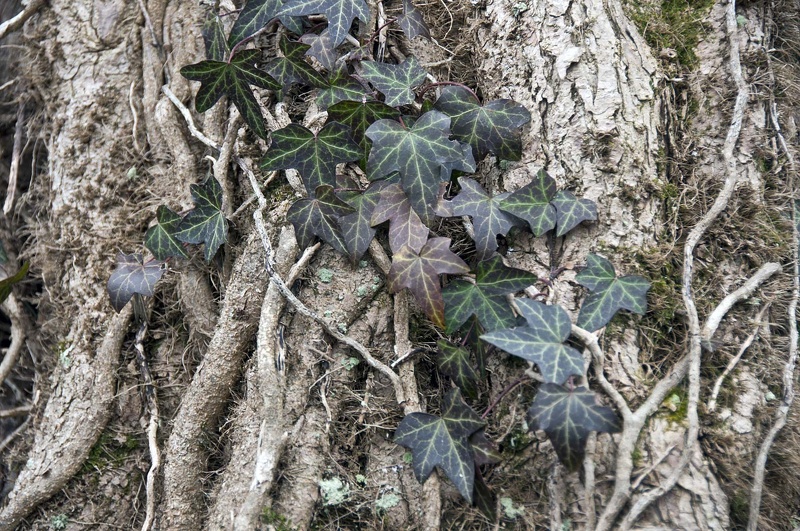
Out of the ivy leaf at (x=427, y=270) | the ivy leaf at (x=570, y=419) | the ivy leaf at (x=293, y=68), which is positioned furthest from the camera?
the ivy leaf at (x=293, y=68)

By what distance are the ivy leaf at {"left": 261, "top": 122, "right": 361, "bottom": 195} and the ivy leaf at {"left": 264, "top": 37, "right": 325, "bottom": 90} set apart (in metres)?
0.22

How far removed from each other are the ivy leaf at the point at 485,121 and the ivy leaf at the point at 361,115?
0.14m

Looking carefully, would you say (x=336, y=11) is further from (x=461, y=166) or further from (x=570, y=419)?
(x=570, y=419)

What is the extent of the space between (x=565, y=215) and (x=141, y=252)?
4.45ft

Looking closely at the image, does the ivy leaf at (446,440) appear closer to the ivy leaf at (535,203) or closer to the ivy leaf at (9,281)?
the ivy leaf at (535,203)

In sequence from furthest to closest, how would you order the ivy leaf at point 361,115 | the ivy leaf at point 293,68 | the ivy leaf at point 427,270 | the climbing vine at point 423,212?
the ivy leaf at point 293,68 → the ivy leaf at point 361,115 → the ivy leaf at point 427,270 → the climbing vine at point 423,212

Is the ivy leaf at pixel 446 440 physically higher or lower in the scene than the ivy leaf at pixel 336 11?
lower

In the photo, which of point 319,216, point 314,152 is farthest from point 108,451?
point 314,152

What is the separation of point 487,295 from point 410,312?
0.27m

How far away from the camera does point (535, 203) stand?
1446 millimetres

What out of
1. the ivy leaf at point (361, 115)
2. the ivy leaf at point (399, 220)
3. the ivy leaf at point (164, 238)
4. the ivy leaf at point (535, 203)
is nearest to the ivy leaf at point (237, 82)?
the ivy leaf at point (361, 115)

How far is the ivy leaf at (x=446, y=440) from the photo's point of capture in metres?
1.30

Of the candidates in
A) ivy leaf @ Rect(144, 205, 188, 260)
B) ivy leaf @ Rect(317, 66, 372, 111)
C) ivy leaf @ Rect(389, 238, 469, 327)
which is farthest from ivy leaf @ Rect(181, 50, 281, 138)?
ivy leaf @ Rect(389, 238, 469, 327)

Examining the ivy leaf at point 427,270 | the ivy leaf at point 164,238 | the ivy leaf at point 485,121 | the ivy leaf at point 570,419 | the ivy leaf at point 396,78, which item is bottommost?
the ivy leaf at point 570,419
